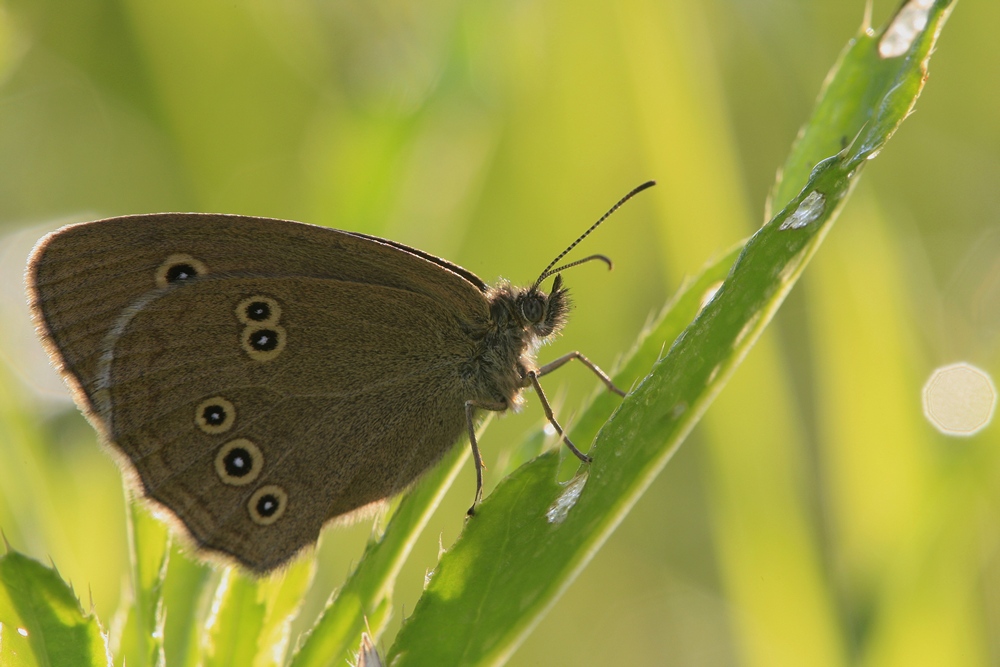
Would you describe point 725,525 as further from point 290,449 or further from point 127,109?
point 127,109

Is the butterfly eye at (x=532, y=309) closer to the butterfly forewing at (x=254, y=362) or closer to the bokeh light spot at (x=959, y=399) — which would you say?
the butterfly forewing at (x=254, y=362)

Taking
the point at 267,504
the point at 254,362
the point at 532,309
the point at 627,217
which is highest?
the point at 627,217

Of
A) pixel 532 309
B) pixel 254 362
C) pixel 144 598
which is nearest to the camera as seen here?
pixel 144 598

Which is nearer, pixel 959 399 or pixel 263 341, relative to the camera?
pixel 959 399

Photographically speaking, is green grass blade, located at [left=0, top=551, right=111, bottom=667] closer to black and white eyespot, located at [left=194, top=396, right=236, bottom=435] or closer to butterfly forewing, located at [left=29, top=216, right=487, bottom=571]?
butterfly forewing, located at [left=29, top=216, right=487, bottom=571]

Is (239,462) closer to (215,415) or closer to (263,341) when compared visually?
(215,415)

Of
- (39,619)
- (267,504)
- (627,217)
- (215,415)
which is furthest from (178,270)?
(627,217)

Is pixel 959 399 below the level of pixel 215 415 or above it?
above

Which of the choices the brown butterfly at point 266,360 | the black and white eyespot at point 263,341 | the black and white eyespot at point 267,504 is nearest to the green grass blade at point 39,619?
the brown butterfly at point 266,360

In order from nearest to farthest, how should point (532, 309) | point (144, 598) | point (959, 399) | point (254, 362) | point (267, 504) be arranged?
1. point (144, 598)
2. point (959, 399)
3. point (267, 504)
4. point (254, 362)
5. point (532, 309)
